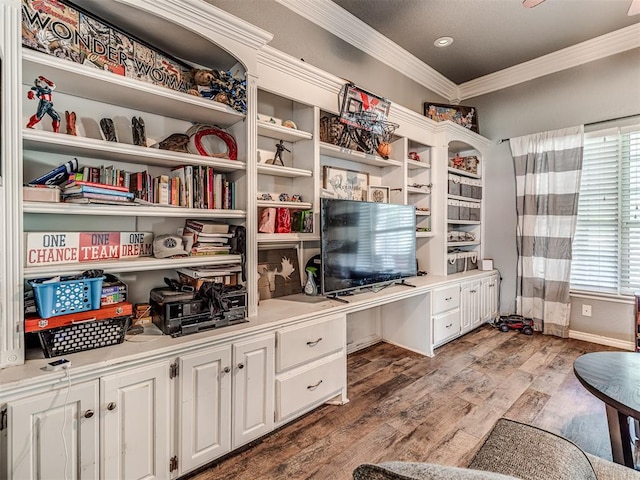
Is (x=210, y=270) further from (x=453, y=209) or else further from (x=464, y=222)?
(x=464, y=222)

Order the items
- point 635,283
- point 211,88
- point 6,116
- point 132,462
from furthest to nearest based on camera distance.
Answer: point 635,283
point 211,88
point 132,462
point 6,116

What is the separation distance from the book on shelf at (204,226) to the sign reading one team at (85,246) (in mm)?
221

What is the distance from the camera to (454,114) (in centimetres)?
381

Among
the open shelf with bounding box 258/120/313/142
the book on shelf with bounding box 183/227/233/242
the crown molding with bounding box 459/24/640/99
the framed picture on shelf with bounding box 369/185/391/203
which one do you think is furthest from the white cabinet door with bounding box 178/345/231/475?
the crown molding with bounding box 459/24/640/99

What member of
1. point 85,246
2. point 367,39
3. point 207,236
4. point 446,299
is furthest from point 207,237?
point 367,39

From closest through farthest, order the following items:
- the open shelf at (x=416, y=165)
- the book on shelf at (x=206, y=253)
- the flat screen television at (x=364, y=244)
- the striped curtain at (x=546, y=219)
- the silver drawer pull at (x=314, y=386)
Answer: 1. the book on shelf at (x=206, y=253)
2. the silver drawer pull at (x=314, y=386)
3. the flat screen television at (x=364, y=244)
4. the open shelf at (x=416, y=165)
5. the striped curtain at (x=546, y=219)

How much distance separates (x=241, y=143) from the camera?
6.19ft

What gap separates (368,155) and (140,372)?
225 cm

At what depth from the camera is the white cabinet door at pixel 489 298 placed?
3680mm

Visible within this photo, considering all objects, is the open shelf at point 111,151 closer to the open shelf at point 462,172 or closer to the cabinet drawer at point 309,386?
the cabinet drawer at point 309,386

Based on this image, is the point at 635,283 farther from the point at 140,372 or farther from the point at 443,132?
the point at 140,372

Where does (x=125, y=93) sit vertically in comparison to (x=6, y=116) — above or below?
Answer: above

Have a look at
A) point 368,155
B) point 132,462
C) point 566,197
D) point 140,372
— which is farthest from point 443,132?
point 132,462

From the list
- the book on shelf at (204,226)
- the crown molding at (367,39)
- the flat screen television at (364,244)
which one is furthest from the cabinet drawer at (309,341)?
the crown molding at (367,39)
